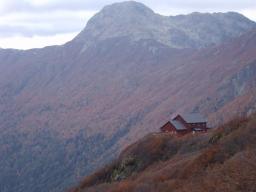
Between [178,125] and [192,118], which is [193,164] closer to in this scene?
[178,125]

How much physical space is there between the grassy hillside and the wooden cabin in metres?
13.9

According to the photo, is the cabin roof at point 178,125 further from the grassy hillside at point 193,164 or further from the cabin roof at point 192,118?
the grassy hillside at point 193,164

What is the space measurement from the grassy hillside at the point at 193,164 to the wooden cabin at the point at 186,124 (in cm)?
1388

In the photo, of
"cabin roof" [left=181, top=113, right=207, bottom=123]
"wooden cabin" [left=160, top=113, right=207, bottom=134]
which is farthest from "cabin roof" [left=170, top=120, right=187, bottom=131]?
"cabin roof" [left=181, top=113, right=207, bottom=123]

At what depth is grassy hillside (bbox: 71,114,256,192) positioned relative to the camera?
83.5 ft

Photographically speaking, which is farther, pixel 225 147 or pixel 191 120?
pixel 191 120

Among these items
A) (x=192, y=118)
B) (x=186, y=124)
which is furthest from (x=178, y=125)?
(x=192, y=118)

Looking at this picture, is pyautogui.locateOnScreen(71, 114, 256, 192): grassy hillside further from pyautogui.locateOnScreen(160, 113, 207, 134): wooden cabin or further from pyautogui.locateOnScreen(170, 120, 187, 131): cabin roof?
pyautogui.locateOnScreen(170, 120, 187, 131): cabin roof

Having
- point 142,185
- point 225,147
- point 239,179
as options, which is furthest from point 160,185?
point 239,179

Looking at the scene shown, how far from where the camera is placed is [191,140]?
177ft

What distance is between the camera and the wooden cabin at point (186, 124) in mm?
76750

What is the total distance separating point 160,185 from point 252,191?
12.1m

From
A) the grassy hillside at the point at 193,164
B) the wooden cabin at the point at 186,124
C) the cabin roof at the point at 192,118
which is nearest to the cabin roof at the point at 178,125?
the wooden cabin at the point at 186,124

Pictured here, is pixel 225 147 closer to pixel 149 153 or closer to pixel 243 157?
pixel 243 157
